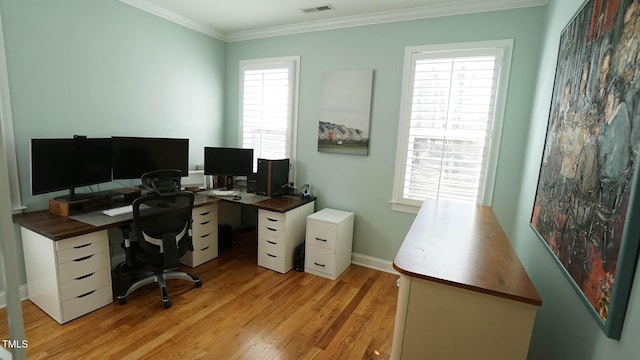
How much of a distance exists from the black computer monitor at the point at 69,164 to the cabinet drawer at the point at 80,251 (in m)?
0.49

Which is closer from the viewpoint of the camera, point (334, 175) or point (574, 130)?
point (574, 130)

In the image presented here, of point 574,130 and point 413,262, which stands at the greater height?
point 574,130

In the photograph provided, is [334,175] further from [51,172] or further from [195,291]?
[51,172]

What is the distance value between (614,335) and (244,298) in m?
2.44

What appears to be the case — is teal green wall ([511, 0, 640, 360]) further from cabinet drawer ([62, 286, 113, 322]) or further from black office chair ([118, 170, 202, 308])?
cabinet drawer ([62, 286, 113, 322])

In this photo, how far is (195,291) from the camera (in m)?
2.77

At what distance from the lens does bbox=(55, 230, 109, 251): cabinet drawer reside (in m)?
2.12

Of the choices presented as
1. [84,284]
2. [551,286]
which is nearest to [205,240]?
[84,284]

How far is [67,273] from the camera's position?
85.9 inches

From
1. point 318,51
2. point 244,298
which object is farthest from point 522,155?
point 244,298

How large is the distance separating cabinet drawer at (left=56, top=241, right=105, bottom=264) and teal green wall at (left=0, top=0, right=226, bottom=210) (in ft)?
2.30

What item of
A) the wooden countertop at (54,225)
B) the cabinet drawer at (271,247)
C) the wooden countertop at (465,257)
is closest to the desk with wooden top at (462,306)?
the wooden countertop at (465,257)

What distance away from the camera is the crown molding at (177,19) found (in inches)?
119

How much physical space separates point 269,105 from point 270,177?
1012 millimetres
